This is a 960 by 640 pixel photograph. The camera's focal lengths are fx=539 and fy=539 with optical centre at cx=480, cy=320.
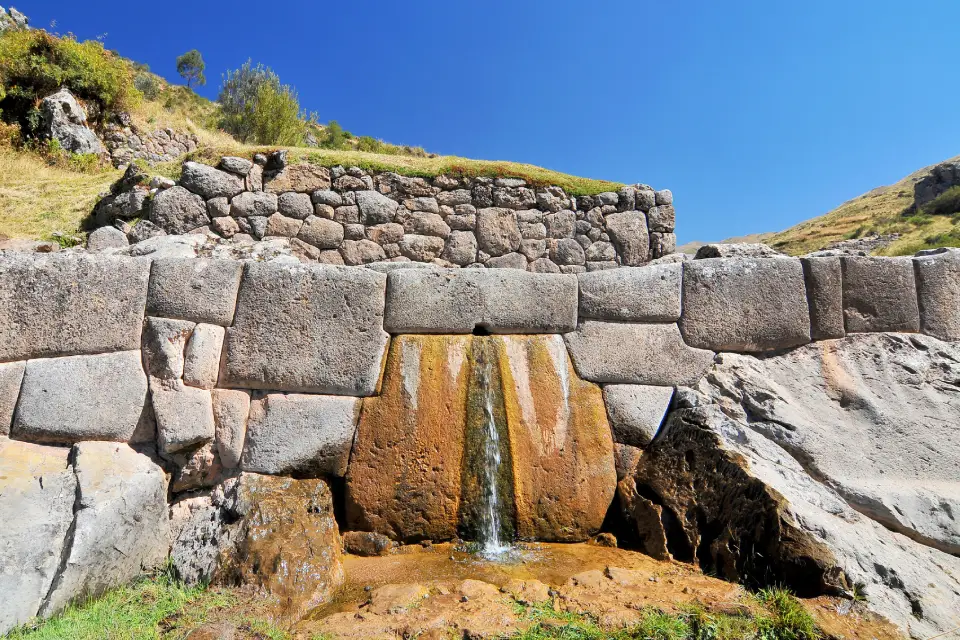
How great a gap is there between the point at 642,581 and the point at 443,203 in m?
6.28

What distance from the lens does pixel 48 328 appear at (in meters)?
3.02

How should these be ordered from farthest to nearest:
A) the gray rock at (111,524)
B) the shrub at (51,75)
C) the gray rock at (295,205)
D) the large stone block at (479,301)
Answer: the shrub at (51,75)
the gray rock at (295,205)
the large stone block at (479,301)
the gray rock at (111,524)

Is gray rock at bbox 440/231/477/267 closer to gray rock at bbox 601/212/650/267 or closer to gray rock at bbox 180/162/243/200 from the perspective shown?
gray rock at bbox 601/212/650/267

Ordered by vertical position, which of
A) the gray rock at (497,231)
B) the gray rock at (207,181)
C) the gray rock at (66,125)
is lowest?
the gray rock at (497,231)

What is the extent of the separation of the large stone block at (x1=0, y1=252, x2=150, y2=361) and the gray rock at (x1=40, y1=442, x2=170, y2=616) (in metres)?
0.60

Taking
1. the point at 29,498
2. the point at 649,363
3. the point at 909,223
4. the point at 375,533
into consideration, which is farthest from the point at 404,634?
the point at 909,223

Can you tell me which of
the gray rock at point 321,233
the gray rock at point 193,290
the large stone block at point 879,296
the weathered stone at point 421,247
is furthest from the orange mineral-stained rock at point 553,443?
the gray rock at point 321,233

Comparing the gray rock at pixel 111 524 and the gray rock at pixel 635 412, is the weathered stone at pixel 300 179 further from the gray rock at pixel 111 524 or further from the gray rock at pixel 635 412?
the gray rock at pixel 635 412

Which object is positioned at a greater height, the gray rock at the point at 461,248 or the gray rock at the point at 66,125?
the gray rock at the point at 66,125

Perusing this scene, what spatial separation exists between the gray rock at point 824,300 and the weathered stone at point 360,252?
5.44m

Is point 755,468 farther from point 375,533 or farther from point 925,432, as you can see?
point 375,533

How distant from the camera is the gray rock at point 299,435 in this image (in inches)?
127

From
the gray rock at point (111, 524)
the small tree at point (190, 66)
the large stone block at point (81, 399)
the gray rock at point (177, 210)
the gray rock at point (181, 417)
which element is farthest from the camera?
the small tree at point (190, 66)

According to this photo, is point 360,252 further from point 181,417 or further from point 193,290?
point 181,417
